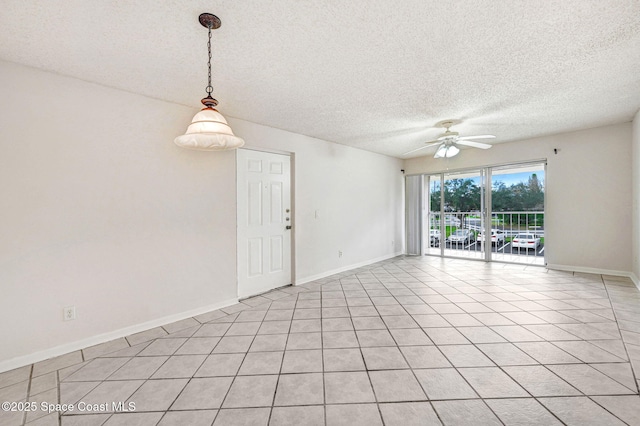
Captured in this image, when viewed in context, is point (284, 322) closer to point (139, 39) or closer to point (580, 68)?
point (139, 39)

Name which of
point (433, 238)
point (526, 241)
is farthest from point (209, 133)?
point (526, 241)

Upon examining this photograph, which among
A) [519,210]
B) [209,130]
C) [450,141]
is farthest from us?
[519,210]

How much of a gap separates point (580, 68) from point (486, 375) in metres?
2.86

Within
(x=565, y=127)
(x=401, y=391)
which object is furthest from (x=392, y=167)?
(x=401, y=391)

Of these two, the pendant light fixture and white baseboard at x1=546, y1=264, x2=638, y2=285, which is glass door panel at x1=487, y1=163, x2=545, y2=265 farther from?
the pendant light fixture

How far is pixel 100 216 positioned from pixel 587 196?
7.04 m

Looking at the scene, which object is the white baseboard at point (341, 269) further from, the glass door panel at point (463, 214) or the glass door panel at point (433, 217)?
the glass door panel at point (463, 214)

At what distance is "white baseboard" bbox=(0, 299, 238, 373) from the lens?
2188 millimetres

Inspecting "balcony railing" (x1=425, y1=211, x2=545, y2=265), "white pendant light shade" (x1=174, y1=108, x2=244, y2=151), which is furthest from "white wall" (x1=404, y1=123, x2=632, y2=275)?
"white pendant light shade" (x1=174, y1=108, x2=244, y2=151)

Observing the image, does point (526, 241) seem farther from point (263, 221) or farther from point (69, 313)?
point (69, 313)

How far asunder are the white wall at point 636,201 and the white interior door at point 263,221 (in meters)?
5.02

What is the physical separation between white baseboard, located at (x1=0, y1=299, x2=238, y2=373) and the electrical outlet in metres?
0.22

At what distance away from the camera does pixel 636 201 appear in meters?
3.96

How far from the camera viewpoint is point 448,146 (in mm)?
4324
